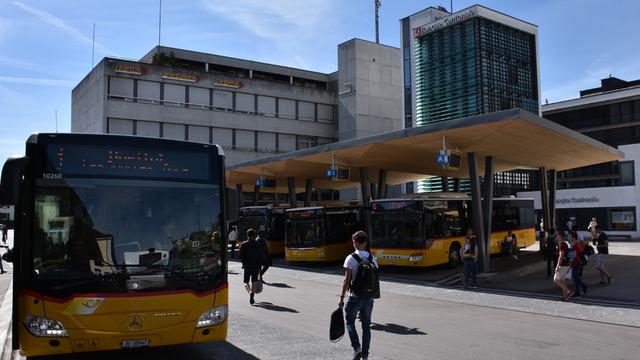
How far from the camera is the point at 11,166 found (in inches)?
251

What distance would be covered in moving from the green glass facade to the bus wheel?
56.2 feet

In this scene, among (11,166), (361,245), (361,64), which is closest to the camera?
(11,166)

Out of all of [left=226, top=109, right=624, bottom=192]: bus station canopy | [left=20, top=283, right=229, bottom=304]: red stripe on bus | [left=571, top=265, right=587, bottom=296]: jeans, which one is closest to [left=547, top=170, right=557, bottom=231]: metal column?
[left=226, top=109, right=624, bottom=192]: bus station canopy

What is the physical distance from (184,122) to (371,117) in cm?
1892

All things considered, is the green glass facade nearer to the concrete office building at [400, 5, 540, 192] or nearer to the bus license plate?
the concrete office building at [400, 5, 540, 192]

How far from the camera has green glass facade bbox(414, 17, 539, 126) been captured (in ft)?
123

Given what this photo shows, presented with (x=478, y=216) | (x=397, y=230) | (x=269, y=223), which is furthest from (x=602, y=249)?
(x=269, y=223)

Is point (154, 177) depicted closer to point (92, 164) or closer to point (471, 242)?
point (92, 164)

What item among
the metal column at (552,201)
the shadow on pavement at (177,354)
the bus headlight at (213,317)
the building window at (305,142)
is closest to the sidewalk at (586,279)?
the metal column at (552,201)

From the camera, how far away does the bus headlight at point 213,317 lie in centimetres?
701

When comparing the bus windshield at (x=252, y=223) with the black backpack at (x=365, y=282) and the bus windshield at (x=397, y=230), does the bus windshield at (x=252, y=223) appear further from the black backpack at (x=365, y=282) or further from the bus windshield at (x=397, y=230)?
the black backpack at (x=365, y=282)

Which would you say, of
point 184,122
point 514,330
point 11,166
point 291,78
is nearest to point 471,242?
point 514,330

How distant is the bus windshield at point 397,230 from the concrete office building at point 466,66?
733 inches

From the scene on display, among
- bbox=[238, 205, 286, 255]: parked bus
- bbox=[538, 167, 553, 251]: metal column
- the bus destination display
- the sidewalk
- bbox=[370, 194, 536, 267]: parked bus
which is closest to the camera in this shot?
the bus destination display
